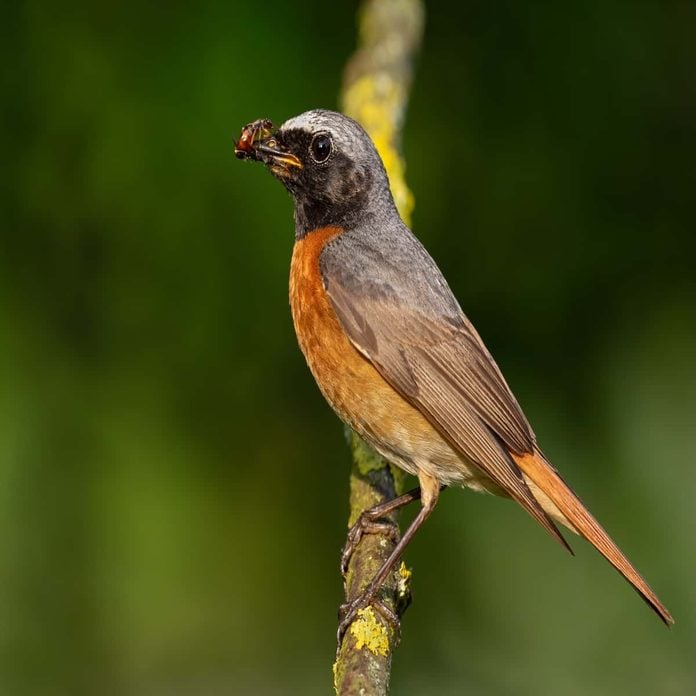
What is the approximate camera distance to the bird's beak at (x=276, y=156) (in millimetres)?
4934

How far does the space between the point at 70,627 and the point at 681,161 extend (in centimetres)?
386

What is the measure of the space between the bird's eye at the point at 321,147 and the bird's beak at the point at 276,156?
0.09m

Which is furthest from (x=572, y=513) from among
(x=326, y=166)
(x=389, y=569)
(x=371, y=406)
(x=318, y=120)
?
(x=318, y=120)

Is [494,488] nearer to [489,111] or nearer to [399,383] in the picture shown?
[399,383]

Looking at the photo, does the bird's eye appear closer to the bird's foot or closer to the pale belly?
the pale belly

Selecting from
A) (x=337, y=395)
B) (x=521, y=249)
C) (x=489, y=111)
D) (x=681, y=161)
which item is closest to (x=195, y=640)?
(x=337, y=395)

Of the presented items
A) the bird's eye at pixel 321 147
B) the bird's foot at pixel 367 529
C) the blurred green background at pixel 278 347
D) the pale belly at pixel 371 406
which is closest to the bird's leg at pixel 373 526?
the bird's foot at pixel 367 529

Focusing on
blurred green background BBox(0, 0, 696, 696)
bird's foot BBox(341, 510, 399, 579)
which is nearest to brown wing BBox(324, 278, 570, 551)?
bird's foot BBox(341, 510, 399, 579)

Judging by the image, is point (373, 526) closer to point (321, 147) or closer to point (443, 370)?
point (443, 370)

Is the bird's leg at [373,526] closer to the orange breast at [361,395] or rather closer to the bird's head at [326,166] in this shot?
the orange breast at [361,395]

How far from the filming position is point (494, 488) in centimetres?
453

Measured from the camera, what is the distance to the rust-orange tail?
4.17m

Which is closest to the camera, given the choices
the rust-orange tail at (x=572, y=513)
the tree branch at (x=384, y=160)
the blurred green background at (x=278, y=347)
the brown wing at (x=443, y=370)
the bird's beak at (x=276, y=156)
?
the tree branch at (x=384, y=160)

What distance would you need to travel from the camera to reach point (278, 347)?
5.62 m
